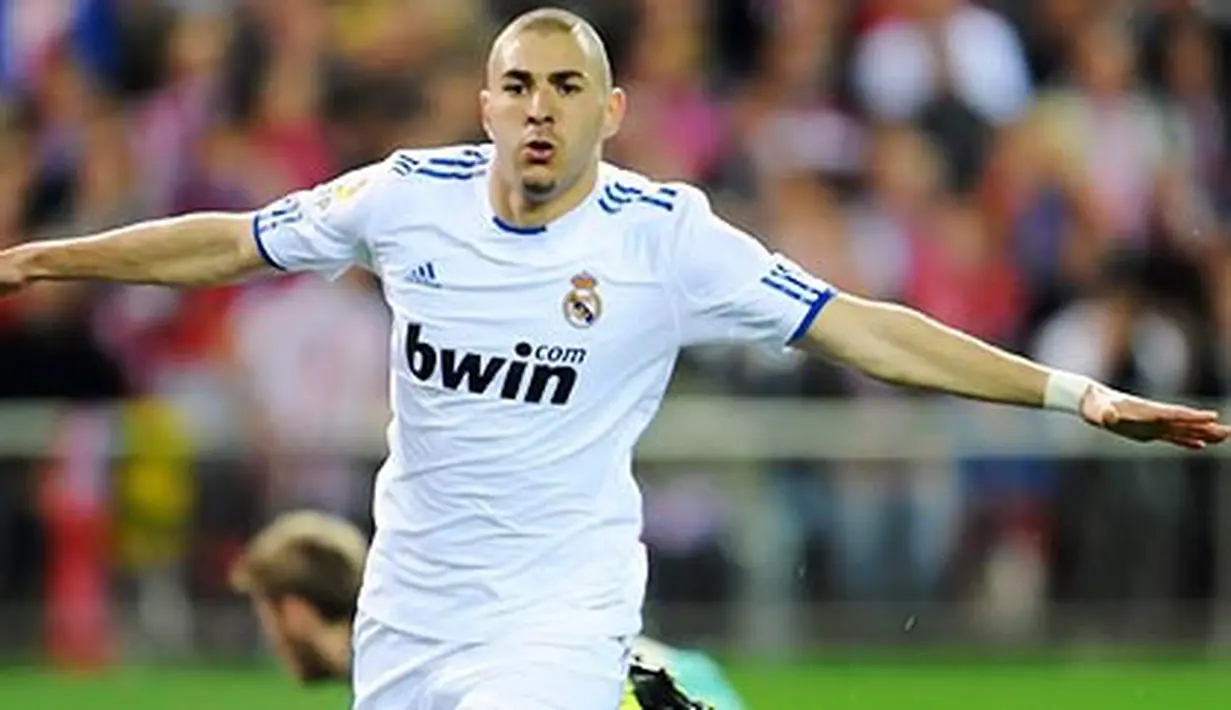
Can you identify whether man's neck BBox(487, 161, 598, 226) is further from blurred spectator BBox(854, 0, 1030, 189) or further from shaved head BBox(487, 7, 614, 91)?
blurred spectator BBox(854, 0, 1030, 189)

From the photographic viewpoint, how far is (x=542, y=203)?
9312 millimetres

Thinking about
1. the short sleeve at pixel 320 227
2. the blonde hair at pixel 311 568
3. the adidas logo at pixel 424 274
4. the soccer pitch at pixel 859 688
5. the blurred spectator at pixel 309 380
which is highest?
the short sleeve at pixel 320 227

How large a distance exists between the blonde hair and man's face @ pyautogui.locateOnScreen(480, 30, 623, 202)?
79.4 inches

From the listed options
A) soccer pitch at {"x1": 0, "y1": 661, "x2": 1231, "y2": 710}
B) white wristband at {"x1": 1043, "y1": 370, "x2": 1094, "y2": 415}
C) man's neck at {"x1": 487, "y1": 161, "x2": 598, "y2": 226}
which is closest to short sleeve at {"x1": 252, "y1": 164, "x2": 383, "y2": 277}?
man's neck at {"x1": 487, "y1": 161, "x2": 598, "y2": 226}

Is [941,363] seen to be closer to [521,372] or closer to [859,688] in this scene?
[521,372]

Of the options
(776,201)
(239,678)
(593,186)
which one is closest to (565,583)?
(593,186)

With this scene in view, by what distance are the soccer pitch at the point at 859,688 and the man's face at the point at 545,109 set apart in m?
7.06

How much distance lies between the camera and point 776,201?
1916 centimetres

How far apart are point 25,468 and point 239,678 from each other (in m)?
1.39

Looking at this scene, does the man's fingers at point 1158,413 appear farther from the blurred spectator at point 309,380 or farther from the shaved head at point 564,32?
the blurred spectator at point 309,380

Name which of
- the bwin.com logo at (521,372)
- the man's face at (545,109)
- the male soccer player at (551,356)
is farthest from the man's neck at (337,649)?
the man's face at (545,109)

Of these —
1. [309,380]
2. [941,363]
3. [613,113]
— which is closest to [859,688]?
[309,380]

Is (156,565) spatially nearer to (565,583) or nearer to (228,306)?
(228,306)

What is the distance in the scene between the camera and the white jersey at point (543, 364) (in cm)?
927
